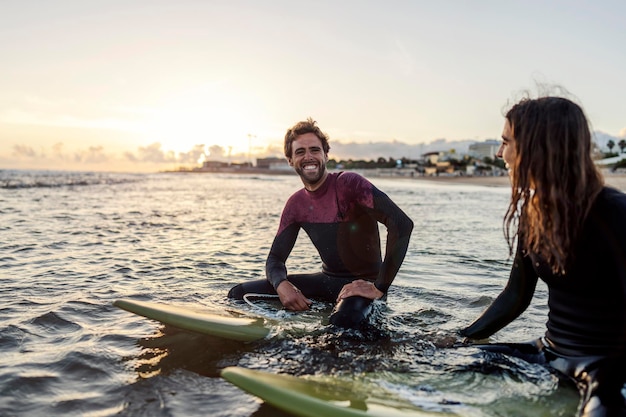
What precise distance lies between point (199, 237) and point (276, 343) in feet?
23.2

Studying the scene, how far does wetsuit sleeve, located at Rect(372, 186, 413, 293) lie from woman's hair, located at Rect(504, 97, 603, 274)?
157 centimetres

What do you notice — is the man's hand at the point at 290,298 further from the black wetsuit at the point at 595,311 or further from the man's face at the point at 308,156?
Answer: the black wetsuit at the point at 595,311

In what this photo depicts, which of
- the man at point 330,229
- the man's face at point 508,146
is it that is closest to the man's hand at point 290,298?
the man at point 330,229

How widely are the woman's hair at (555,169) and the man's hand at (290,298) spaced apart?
2.29 metres

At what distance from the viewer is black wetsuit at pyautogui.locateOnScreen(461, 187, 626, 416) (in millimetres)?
2404

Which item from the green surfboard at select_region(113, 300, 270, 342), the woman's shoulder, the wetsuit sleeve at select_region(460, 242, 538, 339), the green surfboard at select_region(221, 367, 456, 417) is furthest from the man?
the woman's shoulder

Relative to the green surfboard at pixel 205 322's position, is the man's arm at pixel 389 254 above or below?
above

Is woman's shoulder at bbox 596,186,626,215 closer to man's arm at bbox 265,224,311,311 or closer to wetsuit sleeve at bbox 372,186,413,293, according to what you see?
wetsuit sleeve at bbox 372,186,413,293

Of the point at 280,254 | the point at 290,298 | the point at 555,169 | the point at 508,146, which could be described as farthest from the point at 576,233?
the point at 280,254

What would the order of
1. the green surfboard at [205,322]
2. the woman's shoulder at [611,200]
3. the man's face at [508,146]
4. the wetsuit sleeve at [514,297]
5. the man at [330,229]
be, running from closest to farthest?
the woman's shoulder at [611,200] → the man's face at [508,146] → the wetsuit sleeve at [514,297] → the green surfboard at [205,322] → the man at [330,229]

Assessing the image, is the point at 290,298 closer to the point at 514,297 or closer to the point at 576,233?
the point at 514,297

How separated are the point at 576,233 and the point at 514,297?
81 centimetres

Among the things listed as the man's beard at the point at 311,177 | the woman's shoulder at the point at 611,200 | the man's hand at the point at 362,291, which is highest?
the man's beard at the point at 311,177

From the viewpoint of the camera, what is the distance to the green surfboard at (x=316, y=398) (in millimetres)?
2434
